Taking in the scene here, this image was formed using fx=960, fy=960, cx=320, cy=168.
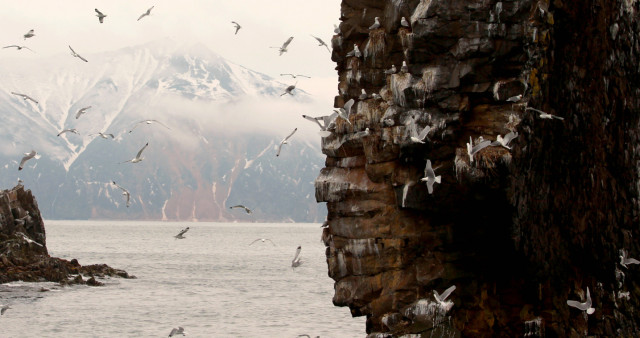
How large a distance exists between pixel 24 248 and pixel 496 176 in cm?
5162

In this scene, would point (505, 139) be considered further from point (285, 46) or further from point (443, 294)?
point (285, 46)

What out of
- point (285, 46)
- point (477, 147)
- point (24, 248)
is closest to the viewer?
point (477, 147)

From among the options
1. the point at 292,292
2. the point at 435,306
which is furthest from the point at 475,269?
the point at 292,292

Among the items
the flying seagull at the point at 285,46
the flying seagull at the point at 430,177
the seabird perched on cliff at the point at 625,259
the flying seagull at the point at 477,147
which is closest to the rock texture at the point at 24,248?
the flying seagull at the point at 285,46

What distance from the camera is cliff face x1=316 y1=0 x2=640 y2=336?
78.8ft

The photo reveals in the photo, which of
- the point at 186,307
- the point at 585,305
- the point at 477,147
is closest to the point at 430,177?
the point at 477,147

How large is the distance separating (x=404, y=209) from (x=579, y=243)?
5.21m

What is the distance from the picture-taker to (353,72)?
99.6ft

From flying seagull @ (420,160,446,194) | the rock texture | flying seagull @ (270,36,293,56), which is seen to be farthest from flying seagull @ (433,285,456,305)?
the rock texture

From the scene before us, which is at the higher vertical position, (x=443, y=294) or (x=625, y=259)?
(x=625, y=259)

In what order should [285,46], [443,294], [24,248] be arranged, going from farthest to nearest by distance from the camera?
[24,248] < [285,46] < [443,294]

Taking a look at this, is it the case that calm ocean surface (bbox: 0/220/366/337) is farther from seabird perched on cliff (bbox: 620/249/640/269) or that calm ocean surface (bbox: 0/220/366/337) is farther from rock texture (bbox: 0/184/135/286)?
seabird perched on cliff (bbox: 620/249/640/269)

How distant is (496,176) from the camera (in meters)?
25.3

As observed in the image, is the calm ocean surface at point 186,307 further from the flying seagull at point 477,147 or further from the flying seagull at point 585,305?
the flying seagull at point 585,305
